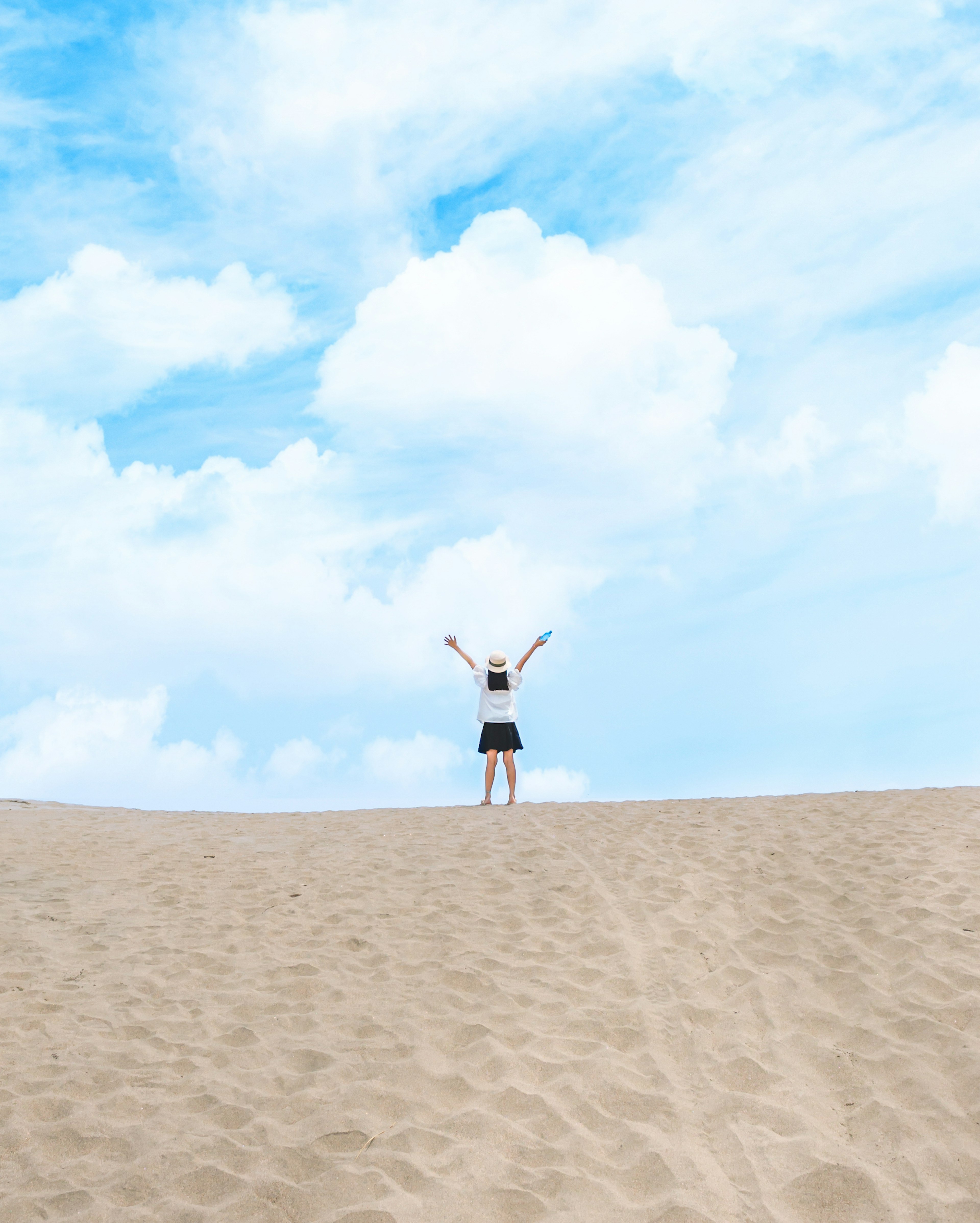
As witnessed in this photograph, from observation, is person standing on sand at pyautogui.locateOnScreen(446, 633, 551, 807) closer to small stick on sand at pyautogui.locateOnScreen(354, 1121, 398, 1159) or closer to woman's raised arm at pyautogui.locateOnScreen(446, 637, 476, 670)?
woman's raised arm at pyautogui.locateOnScreen(446, 637, 476, 670)

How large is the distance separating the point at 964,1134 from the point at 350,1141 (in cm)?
399

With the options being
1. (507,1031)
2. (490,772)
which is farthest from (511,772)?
(507,1031)

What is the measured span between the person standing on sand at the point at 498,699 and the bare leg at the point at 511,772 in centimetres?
12

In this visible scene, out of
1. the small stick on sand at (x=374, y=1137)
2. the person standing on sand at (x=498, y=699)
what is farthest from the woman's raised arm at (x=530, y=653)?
the small stick on sand at (x=374, y=1137)

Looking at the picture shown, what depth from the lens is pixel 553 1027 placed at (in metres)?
7.51

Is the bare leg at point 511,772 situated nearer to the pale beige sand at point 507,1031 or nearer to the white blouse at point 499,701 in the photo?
the white blouse at point 499,701

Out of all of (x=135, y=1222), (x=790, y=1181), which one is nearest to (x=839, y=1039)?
(x=790, y=1181)

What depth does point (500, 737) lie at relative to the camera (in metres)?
14.7

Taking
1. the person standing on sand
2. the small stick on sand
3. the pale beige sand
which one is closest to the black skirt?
the person standing on sand

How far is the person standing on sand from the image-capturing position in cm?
1451

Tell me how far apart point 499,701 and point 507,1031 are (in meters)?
7.39

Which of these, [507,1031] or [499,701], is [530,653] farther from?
[507,1031]

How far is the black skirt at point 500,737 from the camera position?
48.3ft

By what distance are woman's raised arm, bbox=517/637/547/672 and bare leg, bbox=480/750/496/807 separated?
138cm
